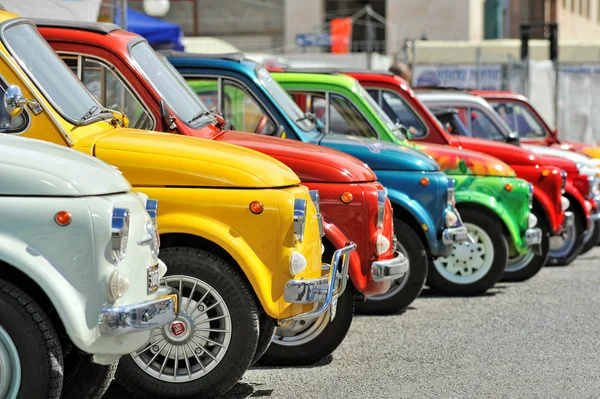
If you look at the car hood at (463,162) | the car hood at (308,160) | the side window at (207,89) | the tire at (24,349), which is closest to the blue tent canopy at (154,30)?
the car hood at (463,162)

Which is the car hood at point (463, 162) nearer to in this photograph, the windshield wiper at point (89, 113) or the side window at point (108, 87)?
the side window at point (108, 87)

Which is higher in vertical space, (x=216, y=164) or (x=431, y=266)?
(x=216, y=164)

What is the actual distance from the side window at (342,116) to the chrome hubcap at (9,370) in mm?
5769

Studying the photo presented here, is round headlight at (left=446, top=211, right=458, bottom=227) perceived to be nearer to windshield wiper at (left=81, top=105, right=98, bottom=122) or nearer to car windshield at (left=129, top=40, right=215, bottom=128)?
car windshield at (left=129, top=40, right=215, bottom=128)

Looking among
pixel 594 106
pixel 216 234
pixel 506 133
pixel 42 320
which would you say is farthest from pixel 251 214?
pixel 594 106

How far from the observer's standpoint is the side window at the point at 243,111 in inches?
353

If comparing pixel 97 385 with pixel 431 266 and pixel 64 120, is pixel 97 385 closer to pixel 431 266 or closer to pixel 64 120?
pixel 64 120

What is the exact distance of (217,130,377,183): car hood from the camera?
761 cm

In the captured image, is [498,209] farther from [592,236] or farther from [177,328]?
[177,328]

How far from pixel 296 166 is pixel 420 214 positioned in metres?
2.16

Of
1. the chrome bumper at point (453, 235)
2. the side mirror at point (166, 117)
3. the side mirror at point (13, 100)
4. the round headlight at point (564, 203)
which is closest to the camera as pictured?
the side mirror at point (13, 100)

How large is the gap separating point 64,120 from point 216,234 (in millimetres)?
1016

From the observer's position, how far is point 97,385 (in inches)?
214

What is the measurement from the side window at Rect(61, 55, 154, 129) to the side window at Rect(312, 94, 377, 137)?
2.65 metres
